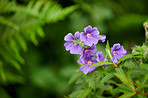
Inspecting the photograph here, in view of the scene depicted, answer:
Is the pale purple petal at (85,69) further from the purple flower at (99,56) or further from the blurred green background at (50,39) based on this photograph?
the blurred green background at (50,39)

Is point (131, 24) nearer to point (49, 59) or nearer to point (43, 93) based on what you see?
point (49, 59)

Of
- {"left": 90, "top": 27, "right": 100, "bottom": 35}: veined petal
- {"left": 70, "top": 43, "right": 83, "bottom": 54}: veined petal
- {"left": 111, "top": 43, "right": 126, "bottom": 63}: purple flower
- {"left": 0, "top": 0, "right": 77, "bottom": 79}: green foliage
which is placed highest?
{"left": 0, "top": 0, "right": 77, "bottom": 79}: green foliage

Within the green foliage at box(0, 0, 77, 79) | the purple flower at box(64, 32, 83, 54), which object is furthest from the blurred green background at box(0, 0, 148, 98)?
the purple flower at box(64, 32, 83, 54)

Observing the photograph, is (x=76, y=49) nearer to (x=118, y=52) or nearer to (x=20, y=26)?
(x=118, y=52)

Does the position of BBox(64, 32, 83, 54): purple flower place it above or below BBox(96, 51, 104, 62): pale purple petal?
above

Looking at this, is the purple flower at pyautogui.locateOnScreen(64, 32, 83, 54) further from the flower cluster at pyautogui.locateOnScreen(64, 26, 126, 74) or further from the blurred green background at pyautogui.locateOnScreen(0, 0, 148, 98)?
the blurred green background at pyautogui.locateOnScreen(0, 0, 148, 98)

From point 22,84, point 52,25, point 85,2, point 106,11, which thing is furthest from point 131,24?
point 22,84
